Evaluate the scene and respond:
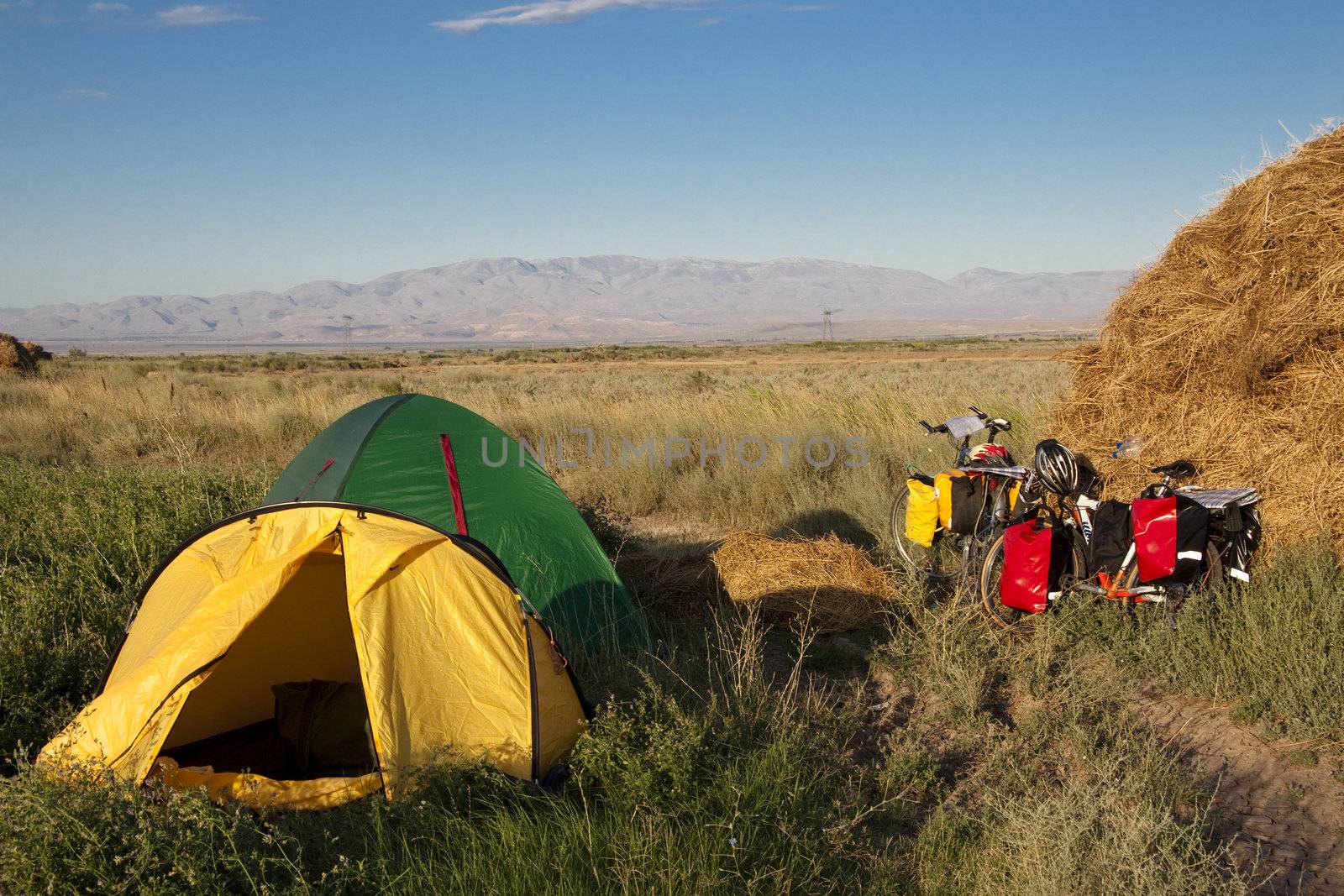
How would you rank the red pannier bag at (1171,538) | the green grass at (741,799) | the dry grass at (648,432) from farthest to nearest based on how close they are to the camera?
1. the dry grass at (648,432)
2. the red pannier bag at (1171,538)
3. the green grass at (741,799)

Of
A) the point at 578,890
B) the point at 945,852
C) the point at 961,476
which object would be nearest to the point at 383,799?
the point at 578,890

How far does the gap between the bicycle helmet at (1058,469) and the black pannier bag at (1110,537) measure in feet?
1.29

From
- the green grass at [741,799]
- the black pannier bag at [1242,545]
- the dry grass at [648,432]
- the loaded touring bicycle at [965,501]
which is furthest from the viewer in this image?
the dry grass at [648,432]

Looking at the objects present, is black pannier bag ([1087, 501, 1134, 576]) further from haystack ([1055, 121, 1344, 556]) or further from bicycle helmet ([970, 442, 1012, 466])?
bicycle helmet ([970, 442, 1012, 466])

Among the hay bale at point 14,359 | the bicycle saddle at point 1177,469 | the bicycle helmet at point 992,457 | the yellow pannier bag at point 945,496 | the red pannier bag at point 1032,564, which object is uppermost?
the hay bale at point 14,359

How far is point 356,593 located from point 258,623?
142 centimetres

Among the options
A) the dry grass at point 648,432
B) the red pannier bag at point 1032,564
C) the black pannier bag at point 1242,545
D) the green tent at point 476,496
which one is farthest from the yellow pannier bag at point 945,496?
the green tent at point 476,496

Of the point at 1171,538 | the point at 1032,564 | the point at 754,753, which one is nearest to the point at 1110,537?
the point at 1171,538

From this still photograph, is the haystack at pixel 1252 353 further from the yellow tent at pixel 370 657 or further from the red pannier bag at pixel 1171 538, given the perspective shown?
the yellow tent at pixel 370 657

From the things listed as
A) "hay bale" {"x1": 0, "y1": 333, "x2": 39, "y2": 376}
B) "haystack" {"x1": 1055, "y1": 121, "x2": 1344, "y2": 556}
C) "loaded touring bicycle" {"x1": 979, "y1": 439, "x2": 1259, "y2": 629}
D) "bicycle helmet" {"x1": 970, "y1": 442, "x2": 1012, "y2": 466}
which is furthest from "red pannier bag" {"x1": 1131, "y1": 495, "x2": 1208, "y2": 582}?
"hay bale" {"x1": 0, "y1": 333, "x2": 39, "y2": 376}

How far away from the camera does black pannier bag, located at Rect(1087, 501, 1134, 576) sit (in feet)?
17.7

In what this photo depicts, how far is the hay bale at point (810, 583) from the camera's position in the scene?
5.91 m

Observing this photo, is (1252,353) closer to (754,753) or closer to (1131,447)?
(1131,447)

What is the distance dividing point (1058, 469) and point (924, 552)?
5.45ft
